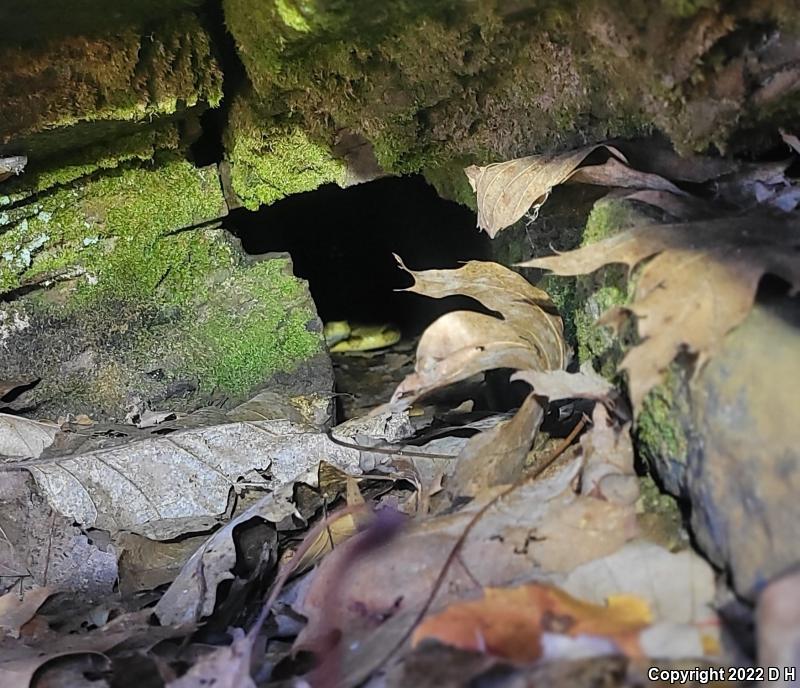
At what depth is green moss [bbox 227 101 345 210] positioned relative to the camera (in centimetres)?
189

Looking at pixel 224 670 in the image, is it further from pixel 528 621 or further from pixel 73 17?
pixel 73 17

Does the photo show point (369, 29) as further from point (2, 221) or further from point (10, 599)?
point (10, 599)

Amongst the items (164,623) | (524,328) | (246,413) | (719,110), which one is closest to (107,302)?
(246,413)

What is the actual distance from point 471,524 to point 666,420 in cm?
32

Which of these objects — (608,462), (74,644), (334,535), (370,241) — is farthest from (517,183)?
(370,241)

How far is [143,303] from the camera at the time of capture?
2.00 m

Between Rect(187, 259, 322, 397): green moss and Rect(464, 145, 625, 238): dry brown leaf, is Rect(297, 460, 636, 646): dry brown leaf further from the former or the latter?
Rect(187, 259, 322, 397): green moss

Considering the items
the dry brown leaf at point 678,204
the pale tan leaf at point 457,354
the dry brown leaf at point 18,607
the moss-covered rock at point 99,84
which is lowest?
the dry brown leaf at point 18,607

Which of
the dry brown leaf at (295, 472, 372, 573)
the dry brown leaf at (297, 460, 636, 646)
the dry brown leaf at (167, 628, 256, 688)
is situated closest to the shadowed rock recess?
the dry brown leaf at (297, 460, 636, 646)

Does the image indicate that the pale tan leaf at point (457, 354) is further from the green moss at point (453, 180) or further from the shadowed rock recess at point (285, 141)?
the green moss at point (453, 180)

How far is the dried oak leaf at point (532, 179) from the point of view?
142cm

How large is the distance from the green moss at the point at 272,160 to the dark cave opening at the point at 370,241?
23 centimetres

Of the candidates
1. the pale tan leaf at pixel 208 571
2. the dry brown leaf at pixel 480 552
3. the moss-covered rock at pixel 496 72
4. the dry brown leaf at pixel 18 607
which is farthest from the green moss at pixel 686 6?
the dry brown leaf at pixel 18 607

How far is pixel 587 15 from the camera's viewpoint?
1316 mm
